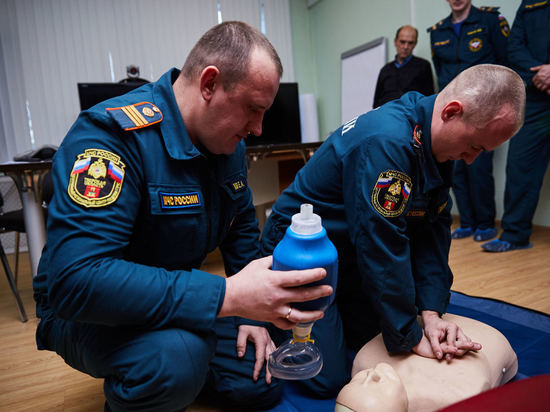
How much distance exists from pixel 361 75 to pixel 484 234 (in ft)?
7.22

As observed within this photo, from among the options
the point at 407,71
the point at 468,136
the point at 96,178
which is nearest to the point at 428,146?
the point at 468,136

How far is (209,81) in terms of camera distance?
77cm

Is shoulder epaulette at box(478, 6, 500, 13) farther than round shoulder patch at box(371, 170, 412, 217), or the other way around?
shoulder epaulette at box(478, 6, 500, 13)

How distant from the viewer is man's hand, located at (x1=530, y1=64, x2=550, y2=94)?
2.06 meters

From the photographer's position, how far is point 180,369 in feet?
2.30

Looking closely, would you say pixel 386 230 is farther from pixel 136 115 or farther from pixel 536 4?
pixel 536 4

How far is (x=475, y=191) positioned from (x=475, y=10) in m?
1.24

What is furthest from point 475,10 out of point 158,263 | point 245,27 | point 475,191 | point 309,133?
point 158,263

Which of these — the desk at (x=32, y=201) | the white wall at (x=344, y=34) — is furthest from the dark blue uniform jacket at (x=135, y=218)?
the white wall at (x=344, y=34)

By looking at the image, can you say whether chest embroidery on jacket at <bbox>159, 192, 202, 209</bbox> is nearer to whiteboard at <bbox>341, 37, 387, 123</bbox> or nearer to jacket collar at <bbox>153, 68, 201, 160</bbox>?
jacket collar at <bbox>153, 68, 201, 160</bbox>

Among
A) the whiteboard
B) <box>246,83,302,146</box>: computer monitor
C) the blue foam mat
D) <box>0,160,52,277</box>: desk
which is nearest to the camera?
the blue foam mat

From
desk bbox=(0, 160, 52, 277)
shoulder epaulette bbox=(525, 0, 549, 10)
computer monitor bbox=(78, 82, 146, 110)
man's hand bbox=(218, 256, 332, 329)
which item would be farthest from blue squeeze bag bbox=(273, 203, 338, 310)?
computer monitor bbox=(78, 82, 146, 110)

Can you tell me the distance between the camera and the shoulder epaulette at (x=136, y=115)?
2.39ft

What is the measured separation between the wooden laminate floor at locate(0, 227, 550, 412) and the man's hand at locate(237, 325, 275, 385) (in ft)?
0.72
